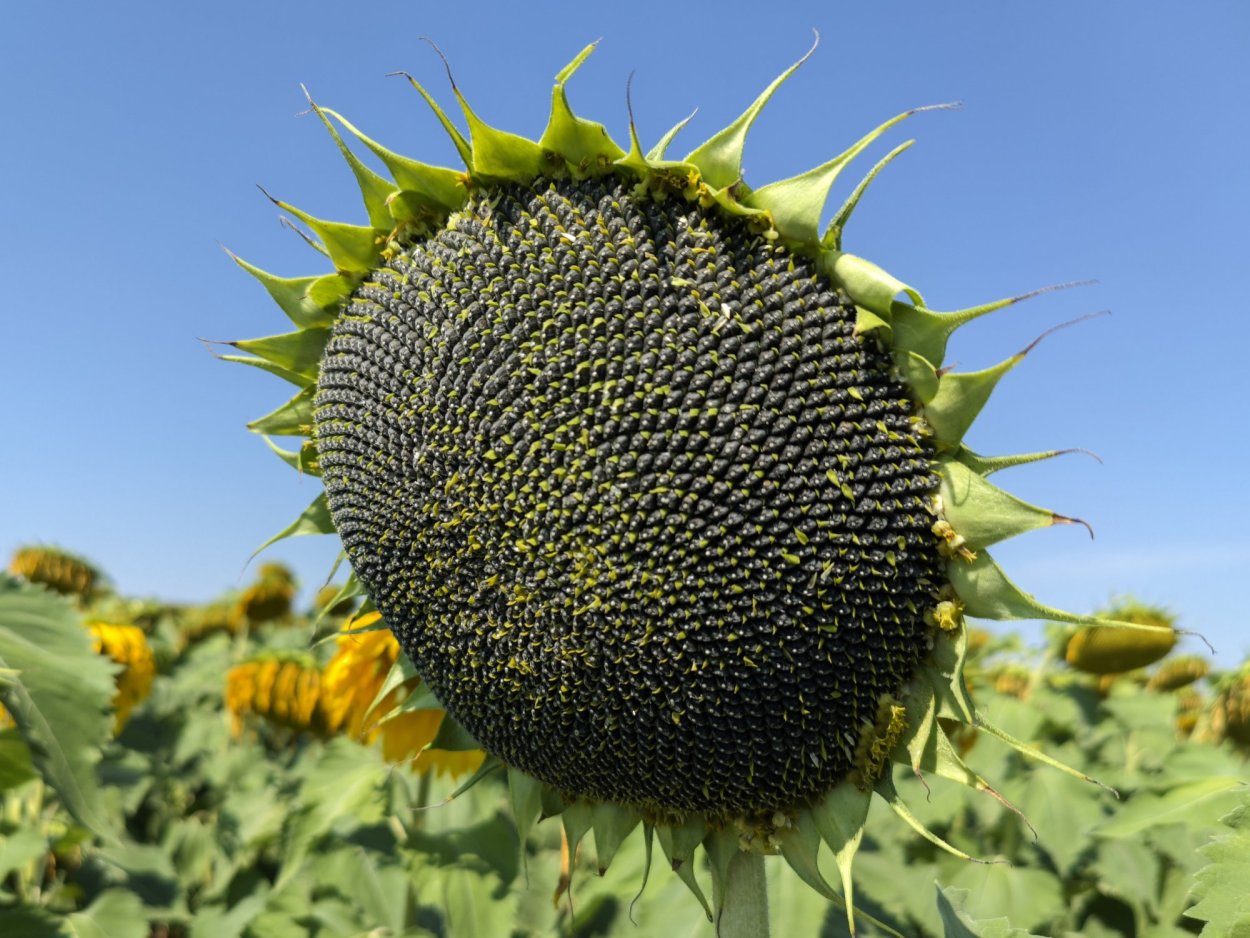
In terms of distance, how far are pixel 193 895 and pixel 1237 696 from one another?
22.7 ft

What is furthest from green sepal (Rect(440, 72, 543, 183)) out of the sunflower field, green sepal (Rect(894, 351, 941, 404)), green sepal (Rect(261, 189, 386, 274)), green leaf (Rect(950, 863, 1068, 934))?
green leaf (Rect(950, 863, 1068, 934))

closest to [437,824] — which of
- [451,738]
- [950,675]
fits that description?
[451,738]

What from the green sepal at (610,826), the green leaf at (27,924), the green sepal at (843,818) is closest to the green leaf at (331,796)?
the green leaf at (27,924)

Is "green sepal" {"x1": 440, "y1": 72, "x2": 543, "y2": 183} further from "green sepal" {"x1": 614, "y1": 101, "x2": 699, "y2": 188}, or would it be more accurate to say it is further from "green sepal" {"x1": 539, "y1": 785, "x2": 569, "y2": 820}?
"green sepal" {"x1": 539, "y1": 785, "x2": 569, "y2": 820}

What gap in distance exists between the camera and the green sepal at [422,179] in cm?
252

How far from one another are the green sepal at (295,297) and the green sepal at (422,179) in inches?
13.7

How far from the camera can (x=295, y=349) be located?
288cm

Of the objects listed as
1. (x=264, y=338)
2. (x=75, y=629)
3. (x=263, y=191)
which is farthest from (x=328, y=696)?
(x=263, y=191)

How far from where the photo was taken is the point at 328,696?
229 inches

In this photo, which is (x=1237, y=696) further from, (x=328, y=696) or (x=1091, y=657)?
(x=328, y=696)

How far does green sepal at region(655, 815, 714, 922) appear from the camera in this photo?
265 cm

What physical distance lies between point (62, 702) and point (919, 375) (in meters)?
2.22

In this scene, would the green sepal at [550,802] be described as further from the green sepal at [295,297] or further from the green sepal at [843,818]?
the green sepal at [295,297]

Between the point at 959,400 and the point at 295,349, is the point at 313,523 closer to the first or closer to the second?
the point at 295,349
